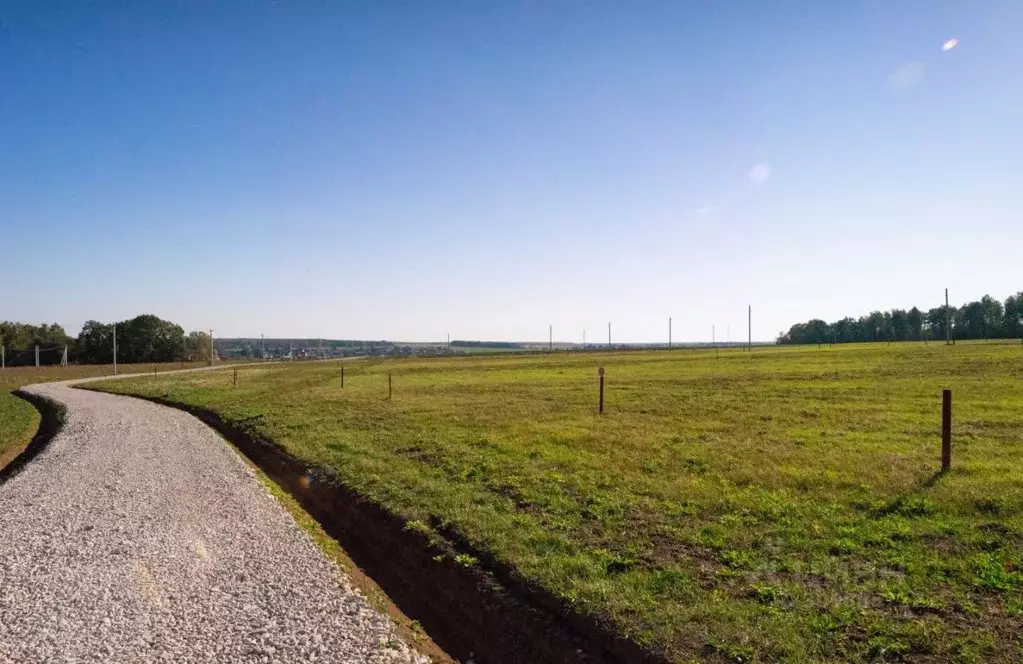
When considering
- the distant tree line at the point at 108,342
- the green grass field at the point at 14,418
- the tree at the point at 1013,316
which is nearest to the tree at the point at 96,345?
the distant tree line at the point at 108,342

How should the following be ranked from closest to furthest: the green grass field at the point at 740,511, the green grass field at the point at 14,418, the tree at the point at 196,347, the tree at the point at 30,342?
the green grass field at the point at 740,511
the green grass field at the point at 14,418
the tree at the point at 30,342
the tree at the point at 196,347

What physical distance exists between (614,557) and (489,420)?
15415mm

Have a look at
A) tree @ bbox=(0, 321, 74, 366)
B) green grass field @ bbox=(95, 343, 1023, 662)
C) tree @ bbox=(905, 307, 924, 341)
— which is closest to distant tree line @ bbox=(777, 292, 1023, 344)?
tree @ bbox=(905, 307, 924, 341)

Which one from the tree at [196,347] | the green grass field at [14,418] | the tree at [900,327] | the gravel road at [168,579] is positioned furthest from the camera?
the tree at [900,327]

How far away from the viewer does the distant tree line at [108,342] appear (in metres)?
130

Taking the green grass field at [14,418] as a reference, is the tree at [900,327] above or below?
above

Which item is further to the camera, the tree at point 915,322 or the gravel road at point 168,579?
the tree at point 915,322

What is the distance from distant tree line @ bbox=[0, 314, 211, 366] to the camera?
130 metres

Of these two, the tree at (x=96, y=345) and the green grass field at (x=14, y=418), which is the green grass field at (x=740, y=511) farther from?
the tree at (x=96, y=345)

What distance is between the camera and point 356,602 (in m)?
9.59

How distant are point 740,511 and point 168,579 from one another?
32.6ft

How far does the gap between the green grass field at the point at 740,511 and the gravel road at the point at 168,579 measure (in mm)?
2505

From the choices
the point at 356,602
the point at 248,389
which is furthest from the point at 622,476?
the point at 248,389

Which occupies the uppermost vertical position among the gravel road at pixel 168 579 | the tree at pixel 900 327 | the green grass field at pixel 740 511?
the tree at pixel 900 327
